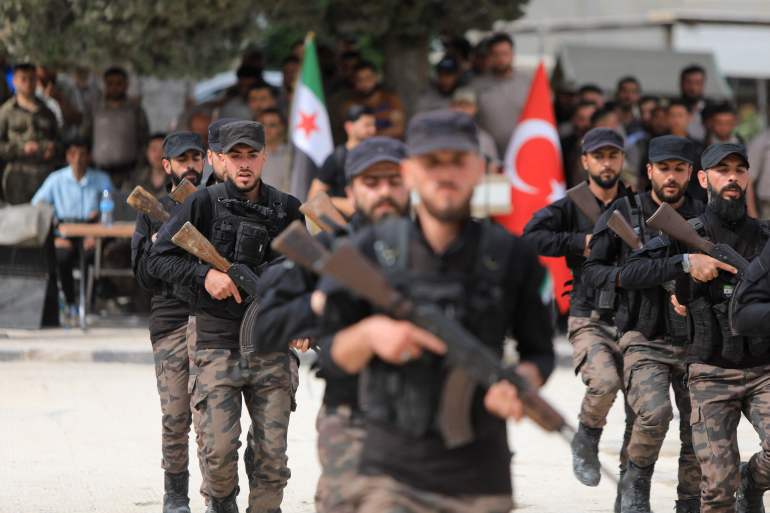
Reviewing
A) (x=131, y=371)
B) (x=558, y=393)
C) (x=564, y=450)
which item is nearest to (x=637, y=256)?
(x=564, y=450)

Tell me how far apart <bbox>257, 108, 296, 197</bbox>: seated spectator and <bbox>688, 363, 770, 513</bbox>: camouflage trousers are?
317 inches

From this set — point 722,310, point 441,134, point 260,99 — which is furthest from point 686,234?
point 260,99

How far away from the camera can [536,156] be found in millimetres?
16328

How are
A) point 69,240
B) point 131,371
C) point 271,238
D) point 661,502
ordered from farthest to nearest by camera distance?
point 69,240, point 131,371, point 661,502, point 271,238

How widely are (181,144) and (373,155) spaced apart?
11.7 feet

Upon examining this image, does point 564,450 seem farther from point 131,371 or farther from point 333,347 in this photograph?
point 333,347

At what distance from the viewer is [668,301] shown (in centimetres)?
809

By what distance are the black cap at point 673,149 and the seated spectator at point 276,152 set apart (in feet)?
23.3

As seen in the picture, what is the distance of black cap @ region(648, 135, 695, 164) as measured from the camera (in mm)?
8016

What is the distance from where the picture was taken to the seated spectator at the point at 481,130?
15398mm

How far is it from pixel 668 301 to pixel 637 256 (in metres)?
0.37

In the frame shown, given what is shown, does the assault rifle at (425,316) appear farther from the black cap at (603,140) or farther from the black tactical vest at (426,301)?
the black cap at (603,140)

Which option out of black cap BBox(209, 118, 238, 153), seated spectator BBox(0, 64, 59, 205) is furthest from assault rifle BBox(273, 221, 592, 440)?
seated spectator BBox(0, 64, 59, 205)

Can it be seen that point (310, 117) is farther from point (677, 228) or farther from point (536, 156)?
point (677, 228)
